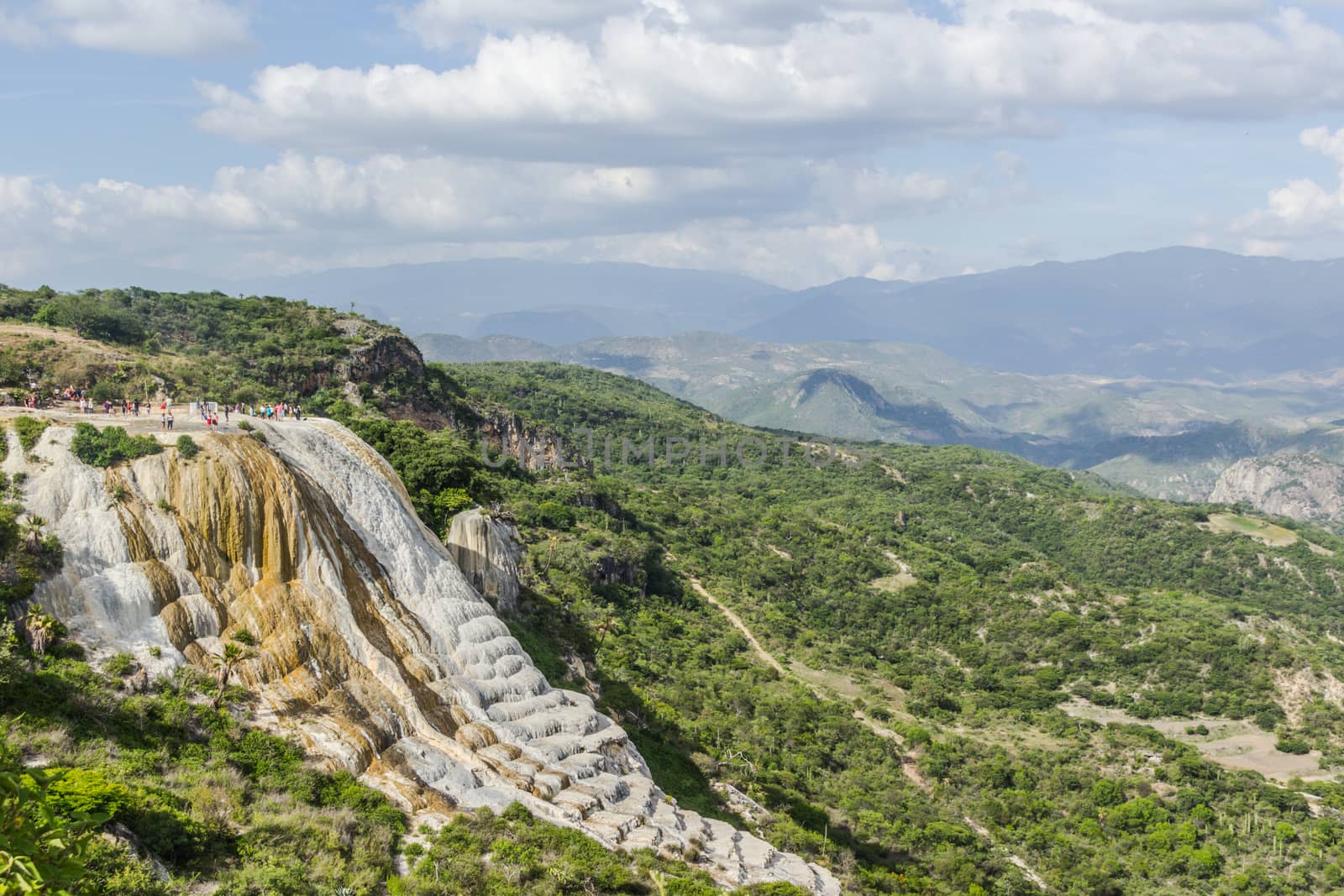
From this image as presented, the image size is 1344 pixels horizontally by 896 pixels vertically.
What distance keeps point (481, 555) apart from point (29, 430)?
18.5m

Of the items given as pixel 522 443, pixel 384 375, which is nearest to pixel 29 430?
pixel 384 375

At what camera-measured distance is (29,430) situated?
29953 millimetres

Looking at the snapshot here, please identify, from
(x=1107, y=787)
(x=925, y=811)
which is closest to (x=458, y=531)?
(x=925, y=811)

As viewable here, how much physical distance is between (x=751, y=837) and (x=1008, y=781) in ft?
129

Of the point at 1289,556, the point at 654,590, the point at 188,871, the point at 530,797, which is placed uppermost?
the point at 188,871

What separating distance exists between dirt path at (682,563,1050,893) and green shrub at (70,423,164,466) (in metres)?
48.6

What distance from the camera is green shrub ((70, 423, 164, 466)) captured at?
29.5 meters

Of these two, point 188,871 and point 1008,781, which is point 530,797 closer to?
point 188,871

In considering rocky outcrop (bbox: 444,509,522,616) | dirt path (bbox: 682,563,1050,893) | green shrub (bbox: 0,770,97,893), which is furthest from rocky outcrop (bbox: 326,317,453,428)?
green shrub (bbox: 0,770,97,893)

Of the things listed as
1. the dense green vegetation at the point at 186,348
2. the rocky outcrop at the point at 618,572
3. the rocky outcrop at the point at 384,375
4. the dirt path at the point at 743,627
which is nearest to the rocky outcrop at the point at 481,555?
→ the dense green vegetation at the point at 186,348

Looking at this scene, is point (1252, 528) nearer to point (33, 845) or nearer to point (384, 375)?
→ point (384, 375)

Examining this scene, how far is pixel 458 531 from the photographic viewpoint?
140ft

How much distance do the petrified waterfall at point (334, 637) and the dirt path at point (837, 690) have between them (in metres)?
29.4

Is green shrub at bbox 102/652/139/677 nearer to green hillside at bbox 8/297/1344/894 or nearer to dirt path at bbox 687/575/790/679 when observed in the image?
green hillside at bbox 8/297/1344/894
